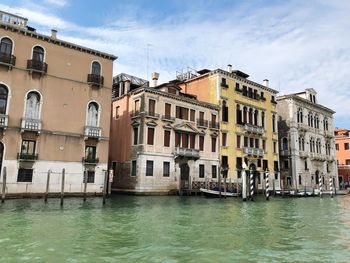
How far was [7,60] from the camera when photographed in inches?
737

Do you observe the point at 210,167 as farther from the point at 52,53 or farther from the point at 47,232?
the point at 47,232

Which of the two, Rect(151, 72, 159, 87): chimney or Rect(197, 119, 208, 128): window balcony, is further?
Rect(151, 72, 159, 87): chimney

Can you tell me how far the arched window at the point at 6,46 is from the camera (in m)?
18.8

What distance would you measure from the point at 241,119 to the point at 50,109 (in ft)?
55.8

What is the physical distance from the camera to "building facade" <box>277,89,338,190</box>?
36094 mm

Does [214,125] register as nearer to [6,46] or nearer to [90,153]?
[90,153]

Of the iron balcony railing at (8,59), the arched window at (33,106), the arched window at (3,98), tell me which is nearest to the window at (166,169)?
the arched window at (33,106)

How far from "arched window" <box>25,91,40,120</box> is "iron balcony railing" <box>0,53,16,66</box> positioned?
1.83 m

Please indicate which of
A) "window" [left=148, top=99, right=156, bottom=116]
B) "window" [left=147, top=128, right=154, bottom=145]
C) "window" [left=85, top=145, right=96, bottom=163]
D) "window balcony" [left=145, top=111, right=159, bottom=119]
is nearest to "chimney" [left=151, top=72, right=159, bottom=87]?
"window" [left=148, top=99, right=156, bottom=116]

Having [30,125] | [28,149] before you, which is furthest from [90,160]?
[30,125]

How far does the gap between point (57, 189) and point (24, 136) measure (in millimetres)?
3390

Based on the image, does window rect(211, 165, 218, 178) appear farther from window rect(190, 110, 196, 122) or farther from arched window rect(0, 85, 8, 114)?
arched window rect(0, 85, 8, 114)

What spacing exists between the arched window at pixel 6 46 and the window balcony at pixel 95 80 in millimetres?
4630

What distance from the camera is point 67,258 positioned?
6.38 m
